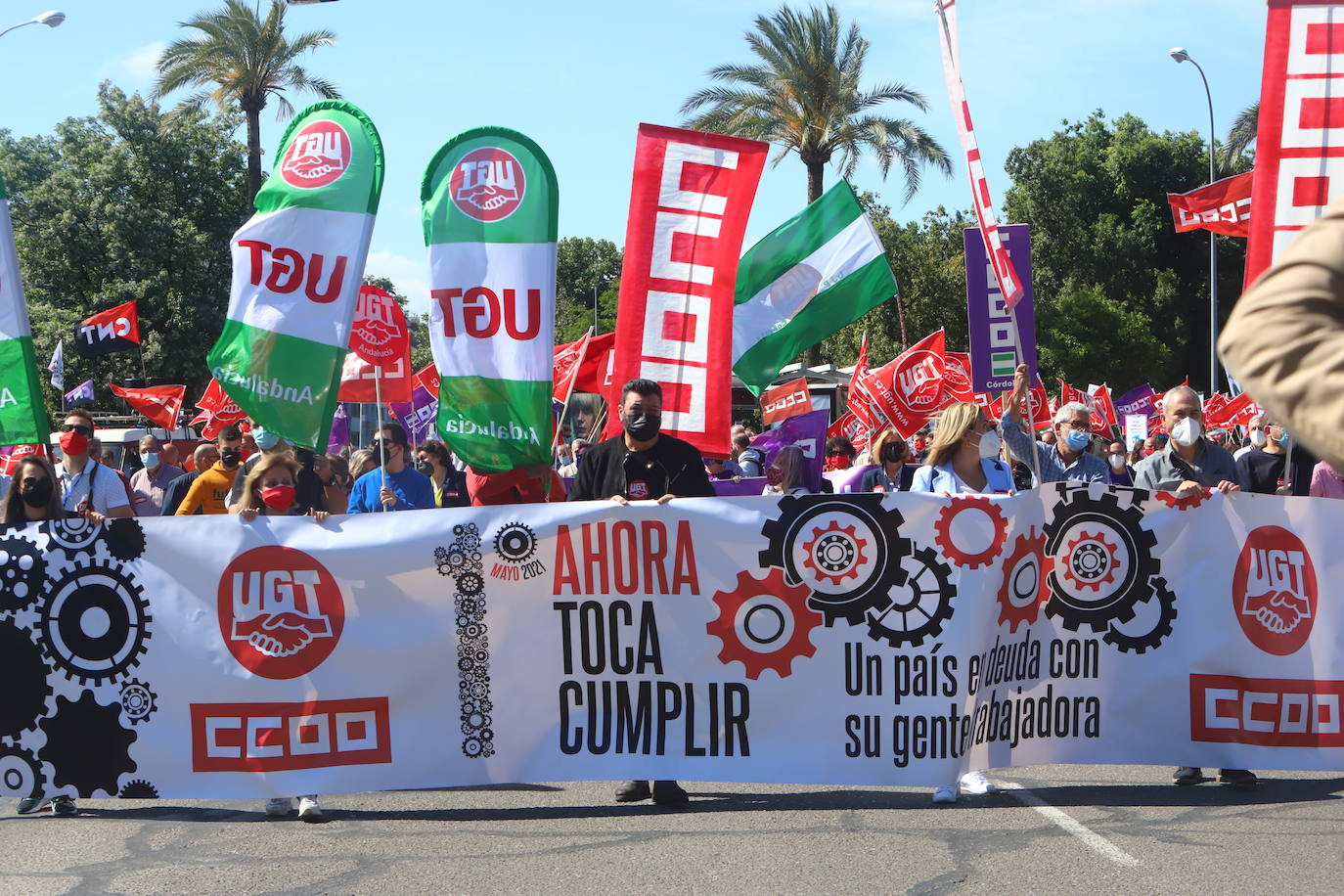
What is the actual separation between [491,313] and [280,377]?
1.23 m

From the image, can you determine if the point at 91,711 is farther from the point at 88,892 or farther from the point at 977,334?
the point at 977,334

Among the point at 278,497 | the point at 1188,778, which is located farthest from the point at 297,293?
the point at 1188,778

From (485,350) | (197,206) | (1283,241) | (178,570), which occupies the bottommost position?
(178,570)

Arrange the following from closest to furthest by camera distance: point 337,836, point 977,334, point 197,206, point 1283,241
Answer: point 337,836, point 1283,241, point 977,334, point 197,206

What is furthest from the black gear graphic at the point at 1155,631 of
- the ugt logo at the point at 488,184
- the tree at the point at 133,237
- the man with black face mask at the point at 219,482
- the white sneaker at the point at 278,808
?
the tree at the point at 133,237

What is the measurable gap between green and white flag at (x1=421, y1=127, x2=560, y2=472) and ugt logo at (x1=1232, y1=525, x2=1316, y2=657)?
12.4 feet

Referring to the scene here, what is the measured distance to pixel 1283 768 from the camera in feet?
22.1

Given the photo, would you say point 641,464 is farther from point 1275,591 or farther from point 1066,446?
point 1066,446

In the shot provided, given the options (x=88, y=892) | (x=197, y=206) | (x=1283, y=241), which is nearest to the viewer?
(x=88, y=892)

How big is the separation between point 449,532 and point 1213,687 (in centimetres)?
365

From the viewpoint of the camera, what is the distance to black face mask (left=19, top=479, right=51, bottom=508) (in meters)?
7.13

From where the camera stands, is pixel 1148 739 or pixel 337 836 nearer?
pixel 337 836

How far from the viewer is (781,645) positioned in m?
6.56

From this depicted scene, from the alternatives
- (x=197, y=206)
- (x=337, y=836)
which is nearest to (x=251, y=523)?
(x=337, y=836)
